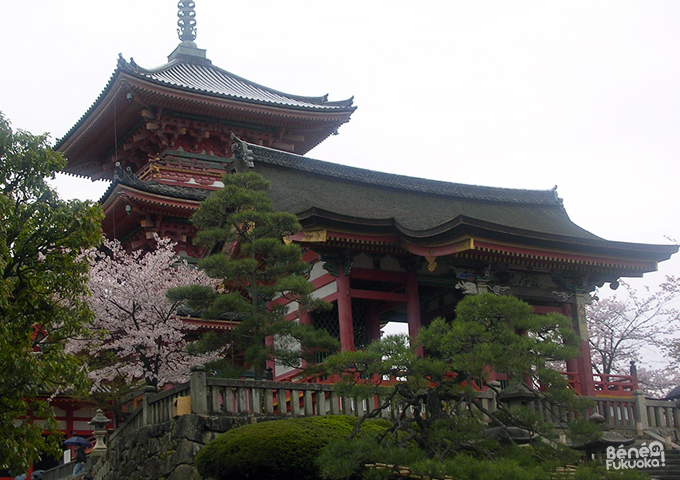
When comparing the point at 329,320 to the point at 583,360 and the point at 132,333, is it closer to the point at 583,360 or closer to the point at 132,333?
the point at 132,333

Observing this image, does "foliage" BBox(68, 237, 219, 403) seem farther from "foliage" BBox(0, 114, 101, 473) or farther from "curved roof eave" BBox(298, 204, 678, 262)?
"foliage" BBox(0, 114, 101, 473)

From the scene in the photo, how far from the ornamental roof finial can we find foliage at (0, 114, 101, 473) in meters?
27.3

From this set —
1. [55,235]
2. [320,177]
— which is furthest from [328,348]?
[320,177]

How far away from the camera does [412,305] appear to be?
17.9 metres

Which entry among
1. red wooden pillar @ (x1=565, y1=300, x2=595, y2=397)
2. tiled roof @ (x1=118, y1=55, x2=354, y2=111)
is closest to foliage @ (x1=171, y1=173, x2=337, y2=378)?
red wooden pillar @ (x1=565, y1=300, x2=595, y2=397)

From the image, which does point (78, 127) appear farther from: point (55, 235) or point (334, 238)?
point (55, 235)

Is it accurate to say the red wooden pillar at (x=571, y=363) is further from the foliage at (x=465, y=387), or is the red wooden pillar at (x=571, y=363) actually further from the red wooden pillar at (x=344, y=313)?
the foliage at (x=465, y=387)

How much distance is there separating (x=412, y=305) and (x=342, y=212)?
2.64 metres

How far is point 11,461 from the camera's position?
38.5 ft

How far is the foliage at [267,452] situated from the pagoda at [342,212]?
17.1 ft

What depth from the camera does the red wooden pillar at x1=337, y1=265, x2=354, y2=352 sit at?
650 inches

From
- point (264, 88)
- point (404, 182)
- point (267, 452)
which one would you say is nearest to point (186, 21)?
point (264, 88)

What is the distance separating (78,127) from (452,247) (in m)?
20.7

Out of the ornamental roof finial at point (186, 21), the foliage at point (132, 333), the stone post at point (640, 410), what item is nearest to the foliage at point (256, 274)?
the foliage at point (132, 333)
